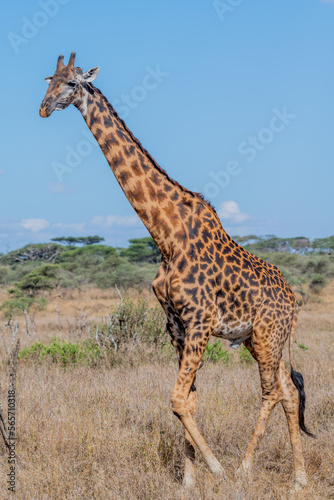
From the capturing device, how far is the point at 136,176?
4.02 metres

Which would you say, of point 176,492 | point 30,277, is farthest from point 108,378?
point 30,277

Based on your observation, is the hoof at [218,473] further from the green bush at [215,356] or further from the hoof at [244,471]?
the green bush at [215,356]

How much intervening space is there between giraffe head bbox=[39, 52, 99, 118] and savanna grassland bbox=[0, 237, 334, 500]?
303 centimetres

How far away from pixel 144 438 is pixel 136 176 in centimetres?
259

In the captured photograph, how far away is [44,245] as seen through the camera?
53.3 m

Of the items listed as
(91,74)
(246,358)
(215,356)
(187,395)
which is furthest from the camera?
(215,356)

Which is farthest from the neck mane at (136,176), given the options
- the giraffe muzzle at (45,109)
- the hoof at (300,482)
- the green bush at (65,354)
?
Answer: the green bush at (65,354)

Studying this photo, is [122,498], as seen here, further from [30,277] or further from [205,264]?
[30,277]

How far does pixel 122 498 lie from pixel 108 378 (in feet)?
11.2

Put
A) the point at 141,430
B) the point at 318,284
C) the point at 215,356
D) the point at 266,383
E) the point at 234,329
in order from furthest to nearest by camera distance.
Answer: the point at 318,284 < the point at 215,356 < the point at 141,430 < the point at 266,383 < the point at 234,329

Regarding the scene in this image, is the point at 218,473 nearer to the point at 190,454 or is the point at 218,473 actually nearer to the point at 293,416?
the point at 190,454

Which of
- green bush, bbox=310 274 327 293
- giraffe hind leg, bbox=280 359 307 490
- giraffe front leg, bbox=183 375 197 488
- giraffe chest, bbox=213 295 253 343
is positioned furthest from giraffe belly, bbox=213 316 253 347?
green bush, bbox=310 274 327 293

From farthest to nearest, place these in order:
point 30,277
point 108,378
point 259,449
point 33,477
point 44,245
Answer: point 44,245 → point 30,277 → point 108,378 → point 259,449 → point 33,477

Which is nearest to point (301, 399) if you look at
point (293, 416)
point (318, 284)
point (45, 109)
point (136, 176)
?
point (293, 416)
